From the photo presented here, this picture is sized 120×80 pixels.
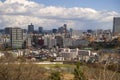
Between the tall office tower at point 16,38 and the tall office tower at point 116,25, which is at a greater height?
the tall office tower at point 116,25

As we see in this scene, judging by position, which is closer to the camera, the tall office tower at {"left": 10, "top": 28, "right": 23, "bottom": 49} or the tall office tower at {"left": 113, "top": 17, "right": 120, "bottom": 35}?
the tall office tower at {"left": 10, "top": 28, "right": 23, "bottom": 49}

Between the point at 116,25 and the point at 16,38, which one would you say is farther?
the point at 116,25

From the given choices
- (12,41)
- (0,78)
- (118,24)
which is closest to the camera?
(0,78)

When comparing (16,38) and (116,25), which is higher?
(116,25)

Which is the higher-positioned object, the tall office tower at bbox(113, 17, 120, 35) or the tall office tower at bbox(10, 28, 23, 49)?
the tall office tower at bbox(113, 17, 120, 35)

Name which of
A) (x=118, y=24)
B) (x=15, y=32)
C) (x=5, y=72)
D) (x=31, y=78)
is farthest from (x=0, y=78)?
(x=118, y=24)

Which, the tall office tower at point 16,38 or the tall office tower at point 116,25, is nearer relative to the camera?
the tall office tower at point 16,38

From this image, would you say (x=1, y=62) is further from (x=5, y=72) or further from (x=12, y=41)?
(x=12, y=41)

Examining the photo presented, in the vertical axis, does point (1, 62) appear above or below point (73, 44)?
above
